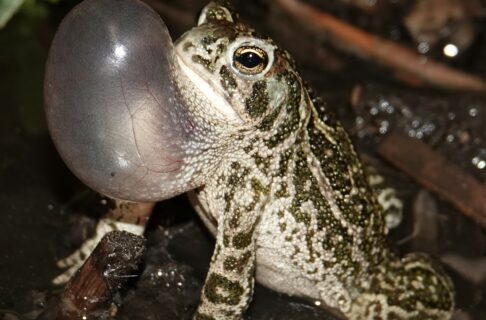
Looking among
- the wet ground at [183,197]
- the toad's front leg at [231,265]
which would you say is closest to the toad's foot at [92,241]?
the wet ground at [183,197]

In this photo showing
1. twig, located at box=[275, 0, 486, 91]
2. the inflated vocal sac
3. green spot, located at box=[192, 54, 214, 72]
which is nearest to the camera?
the inflated vocal sac

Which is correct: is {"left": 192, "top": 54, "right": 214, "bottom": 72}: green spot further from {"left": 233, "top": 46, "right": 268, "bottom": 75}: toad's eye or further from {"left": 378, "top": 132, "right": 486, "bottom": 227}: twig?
{"left": 378, "top": 132, "right": 486, "bottom": 227}: twig

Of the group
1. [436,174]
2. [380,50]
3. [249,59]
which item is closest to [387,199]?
[436,174]

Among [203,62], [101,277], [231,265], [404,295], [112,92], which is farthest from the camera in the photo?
[404,295]

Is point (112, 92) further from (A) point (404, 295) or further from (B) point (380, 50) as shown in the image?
(B) point (380, 50)

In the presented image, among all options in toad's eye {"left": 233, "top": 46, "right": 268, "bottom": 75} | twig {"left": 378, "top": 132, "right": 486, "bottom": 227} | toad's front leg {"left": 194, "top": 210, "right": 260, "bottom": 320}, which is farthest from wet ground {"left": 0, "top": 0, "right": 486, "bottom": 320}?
toad's eye {"left": 233, "top": 46, "right": 268, "bottom": 75}

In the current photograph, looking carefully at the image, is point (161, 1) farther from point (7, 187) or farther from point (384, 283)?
point (384, 283)
